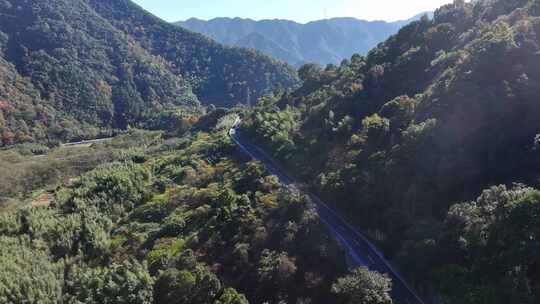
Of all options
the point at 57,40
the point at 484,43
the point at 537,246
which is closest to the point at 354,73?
the point at 484,43

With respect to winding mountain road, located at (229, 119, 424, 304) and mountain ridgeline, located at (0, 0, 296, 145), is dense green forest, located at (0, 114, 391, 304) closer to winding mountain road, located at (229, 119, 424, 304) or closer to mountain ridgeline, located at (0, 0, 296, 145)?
winding mountain road, located at (229, 119, 424, 304)

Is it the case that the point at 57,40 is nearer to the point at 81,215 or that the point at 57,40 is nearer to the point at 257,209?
the point at 81,215

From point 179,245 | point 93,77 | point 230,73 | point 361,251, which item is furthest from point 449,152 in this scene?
point 230,73

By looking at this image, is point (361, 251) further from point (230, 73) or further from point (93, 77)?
point (230, 73)

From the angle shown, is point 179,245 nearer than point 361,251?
No

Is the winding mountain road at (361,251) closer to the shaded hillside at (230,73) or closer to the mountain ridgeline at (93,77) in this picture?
the mountain ridgeline at (93,77)

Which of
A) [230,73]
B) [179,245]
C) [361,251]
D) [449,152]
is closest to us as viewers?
[361,251]

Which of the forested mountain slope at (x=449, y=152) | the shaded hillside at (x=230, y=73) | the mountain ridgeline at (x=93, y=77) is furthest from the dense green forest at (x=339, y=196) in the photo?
the shaded hillside at (x=230, y=73)
